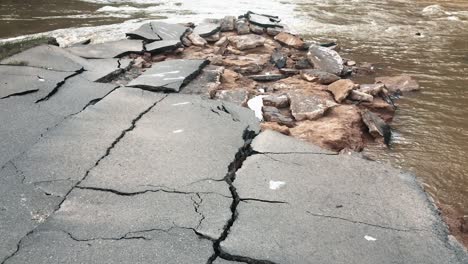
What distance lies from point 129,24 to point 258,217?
862cm

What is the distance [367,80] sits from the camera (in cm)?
736

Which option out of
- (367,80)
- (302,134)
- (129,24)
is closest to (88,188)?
(302,134)

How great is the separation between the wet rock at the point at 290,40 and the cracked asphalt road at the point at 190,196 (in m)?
4.31

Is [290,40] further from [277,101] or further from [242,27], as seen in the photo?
[277,101]

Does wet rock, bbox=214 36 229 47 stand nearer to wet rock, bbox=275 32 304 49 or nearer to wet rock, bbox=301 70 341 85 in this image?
wet rock, bbox=275 32 304 49

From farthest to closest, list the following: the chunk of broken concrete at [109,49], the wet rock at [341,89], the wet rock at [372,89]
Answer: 1. the chunk of broken concrete at [109,49]
2. the wet rock at [372,89]
3. the wet rock at [341,89]

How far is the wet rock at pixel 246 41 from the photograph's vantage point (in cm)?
803

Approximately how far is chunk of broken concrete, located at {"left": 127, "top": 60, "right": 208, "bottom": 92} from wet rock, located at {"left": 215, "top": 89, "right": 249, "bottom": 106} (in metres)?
0.54

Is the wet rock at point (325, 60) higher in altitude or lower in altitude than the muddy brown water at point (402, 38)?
higher

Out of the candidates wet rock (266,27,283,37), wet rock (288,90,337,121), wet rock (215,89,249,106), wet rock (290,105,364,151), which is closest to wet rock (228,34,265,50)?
wet rock (266,27,283,37)

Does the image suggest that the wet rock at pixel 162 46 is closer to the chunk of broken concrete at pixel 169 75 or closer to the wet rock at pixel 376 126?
the chunk of broken concrete at pixel 169 75

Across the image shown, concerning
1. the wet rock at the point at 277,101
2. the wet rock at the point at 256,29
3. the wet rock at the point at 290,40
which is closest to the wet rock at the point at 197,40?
the wet rock at the point at 256,29

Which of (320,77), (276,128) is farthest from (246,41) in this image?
(276,128)

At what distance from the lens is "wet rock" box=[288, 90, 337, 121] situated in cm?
509
